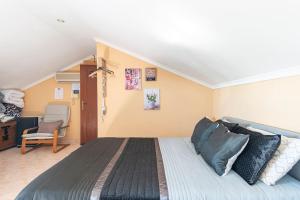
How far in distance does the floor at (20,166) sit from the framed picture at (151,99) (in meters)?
1.99

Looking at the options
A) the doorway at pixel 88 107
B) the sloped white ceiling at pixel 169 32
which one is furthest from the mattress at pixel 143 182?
the doorway at pixel 88 107

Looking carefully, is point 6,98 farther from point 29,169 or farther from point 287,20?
point 287,20

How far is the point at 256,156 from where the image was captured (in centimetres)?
143

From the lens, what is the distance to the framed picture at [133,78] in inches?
149

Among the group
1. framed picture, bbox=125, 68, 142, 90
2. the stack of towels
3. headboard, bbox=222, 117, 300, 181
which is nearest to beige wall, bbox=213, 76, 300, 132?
headboard, bbox=222, 117, 300, 181

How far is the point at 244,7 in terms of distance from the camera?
122cm

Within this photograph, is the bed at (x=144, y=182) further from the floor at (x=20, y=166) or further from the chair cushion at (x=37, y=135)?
the chair cushion at (x=37, y=135)

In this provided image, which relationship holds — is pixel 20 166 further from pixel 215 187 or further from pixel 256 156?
pixel 256 156

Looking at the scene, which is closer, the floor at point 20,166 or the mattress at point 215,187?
the mattress at point 215,187

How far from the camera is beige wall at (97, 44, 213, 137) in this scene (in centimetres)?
378

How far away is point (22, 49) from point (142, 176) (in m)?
3.30

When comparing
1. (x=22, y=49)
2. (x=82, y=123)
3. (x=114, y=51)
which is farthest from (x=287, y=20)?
(x=82, y=123)

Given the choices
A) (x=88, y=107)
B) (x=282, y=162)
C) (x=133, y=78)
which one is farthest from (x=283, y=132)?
(x=88, y=107)

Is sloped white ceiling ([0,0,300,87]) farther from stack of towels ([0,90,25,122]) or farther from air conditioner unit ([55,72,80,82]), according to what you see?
air conditioner unit ([55,72,80,82])
